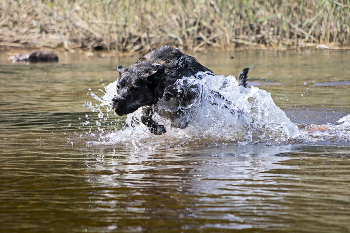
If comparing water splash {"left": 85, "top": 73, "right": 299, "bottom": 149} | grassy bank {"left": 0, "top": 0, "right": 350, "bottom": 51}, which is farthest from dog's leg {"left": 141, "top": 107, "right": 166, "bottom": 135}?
grassy bank {"left": 0, "top": 0, "right": 350, "bottom": 51}

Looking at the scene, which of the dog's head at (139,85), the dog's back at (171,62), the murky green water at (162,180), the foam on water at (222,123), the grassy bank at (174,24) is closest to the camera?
the murky green water at (162,180)

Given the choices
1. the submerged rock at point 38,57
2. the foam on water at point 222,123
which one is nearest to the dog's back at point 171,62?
the foam on water at point 222,123

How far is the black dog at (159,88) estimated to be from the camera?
502 cm

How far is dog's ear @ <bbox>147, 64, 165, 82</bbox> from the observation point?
503cm

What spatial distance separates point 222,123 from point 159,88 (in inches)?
41.8

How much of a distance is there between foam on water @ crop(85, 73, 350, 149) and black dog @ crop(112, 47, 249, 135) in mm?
97

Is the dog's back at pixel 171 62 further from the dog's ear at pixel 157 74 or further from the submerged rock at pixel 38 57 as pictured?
the submerged rock at pixel 38 57

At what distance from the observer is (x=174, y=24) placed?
16.6 m

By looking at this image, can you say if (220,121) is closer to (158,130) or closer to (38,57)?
(158,130)

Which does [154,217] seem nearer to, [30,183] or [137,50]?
[30,183]

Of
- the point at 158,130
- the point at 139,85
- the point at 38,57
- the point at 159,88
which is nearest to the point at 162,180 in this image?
the point at 139,85

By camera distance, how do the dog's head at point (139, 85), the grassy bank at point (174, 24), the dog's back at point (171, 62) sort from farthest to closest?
the grassy bank at point (174, 24) → the dog's back at point (171, 62) → the dog's head at point (139, 85)

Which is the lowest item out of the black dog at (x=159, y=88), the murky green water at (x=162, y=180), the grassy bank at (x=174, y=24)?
the murky green water at (x=162, y=180)

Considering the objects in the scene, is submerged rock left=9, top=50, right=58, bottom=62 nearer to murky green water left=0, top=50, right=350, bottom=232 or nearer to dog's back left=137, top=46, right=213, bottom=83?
murky green water left=0, top=50, right=350, bottom=232
